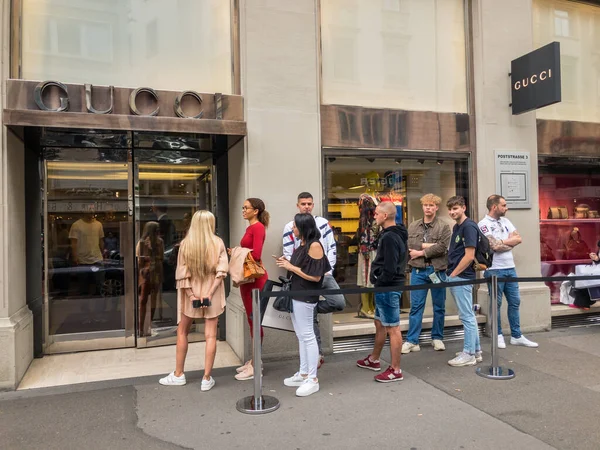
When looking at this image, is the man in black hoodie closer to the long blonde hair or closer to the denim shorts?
the denim shorts

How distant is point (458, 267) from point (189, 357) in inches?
138

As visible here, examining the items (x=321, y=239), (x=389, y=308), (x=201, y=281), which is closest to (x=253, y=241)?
(x=201, y=281)

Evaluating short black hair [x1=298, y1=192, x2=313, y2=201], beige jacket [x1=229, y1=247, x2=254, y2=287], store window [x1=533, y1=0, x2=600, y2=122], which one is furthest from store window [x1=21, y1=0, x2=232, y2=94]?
store window [x1=533, y1=0, x2=600, y2=122]

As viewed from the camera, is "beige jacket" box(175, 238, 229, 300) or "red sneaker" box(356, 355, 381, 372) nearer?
"beige jacket" box(175, 238, 229, 300)

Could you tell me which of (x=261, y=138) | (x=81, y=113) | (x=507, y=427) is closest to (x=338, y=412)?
(x=507, y=427)

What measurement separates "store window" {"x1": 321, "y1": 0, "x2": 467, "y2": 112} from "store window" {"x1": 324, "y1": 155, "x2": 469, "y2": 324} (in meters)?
0.82

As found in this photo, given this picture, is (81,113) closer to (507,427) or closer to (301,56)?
(301,56)

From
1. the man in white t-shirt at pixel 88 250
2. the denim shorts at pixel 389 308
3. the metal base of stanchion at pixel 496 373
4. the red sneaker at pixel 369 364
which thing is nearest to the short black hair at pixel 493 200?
A: the metal base of stanchion at pixel 496 373

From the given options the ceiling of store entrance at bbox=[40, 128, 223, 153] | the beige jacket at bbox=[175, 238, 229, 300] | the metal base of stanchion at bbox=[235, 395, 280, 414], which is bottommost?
the metal base of stanchion at bbox=[235, 395, 280, 414]

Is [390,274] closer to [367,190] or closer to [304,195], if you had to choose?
[304,195]

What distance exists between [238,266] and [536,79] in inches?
198

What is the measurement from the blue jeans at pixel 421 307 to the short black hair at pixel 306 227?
79.2 inches

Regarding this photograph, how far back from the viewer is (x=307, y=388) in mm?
4445

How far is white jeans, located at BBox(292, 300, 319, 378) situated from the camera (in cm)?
448
